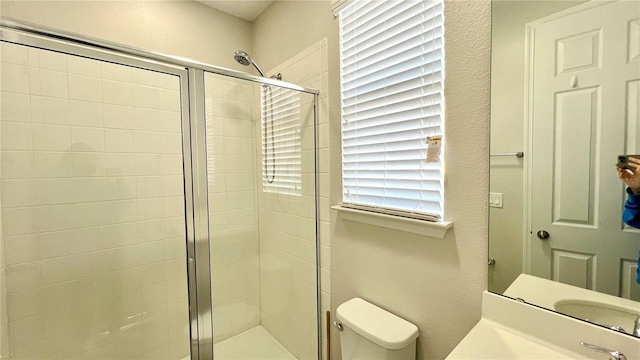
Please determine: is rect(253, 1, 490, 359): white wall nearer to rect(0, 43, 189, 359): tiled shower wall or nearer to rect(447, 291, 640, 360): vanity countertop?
rect(447, 291, 640, 360): vanity countertop

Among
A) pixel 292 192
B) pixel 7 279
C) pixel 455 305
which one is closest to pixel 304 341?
pixel 292 192

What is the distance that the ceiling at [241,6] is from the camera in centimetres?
193

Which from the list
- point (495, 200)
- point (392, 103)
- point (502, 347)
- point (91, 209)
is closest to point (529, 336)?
point (502, 347)

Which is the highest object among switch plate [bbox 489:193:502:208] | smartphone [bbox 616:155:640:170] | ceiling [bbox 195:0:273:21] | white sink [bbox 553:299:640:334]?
ceiling [bbox 195:0:273:21]

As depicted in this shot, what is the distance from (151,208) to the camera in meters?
1.69

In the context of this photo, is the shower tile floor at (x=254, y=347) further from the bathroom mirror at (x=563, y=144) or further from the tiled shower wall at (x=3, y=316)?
the bathroom mirror at (x=563, y=144)

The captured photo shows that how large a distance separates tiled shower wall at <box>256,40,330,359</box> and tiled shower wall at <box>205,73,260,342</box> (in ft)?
0.26

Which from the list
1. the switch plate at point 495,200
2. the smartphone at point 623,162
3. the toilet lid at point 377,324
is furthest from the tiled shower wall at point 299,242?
the smartphone at point 623,162

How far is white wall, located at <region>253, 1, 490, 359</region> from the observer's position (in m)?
0.92

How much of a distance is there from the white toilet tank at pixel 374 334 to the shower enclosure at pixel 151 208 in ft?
1.60

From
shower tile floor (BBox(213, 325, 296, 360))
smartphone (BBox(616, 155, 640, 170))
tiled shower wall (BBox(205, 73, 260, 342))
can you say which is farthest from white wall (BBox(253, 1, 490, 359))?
shower tile floor (BBox(213, 325, 296, 360))

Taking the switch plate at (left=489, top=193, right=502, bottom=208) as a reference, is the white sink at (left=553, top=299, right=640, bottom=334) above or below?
below

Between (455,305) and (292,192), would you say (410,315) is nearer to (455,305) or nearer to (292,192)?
(455,305)

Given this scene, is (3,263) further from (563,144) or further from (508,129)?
(563,144)
